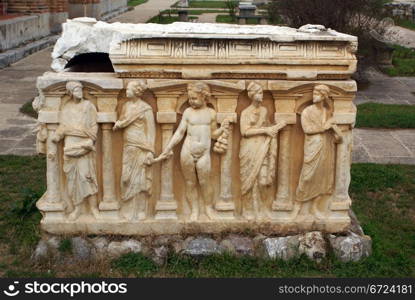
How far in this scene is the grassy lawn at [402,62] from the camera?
14.1 metres

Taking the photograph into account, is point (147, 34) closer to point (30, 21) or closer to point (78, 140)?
point (78, 140)

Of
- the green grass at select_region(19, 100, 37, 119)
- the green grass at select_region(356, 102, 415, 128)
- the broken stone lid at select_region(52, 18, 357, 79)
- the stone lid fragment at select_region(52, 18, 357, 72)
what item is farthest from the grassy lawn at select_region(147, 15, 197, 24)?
the broken stone lid at select_region(52, 18, 357, 79)

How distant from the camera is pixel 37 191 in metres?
6.52

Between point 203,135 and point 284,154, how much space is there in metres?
0.71

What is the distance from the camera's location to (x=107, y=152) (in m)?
5.00

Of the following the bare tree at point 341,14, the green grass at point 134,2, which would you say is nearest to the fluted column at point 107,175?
Result: the bare tree at point 341,14

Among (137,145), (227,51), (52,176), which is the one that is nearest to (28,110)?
(52,176)

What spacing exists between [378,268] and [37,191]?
3.63m

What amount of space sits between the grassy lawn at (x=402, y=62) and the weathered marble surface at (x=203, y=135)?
9520mm

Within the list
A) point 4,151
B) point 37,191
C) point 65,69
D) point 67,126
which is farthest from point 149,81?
point 4,151

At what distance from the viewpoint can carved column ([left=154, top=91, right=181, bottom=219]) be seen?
16.3 ft

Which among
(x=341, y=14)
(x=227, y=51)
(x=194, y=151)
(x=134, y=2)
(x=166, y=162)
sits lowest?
(x=166, y=162)

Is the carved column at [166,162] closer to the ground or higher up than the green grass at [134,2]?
closer to the ground

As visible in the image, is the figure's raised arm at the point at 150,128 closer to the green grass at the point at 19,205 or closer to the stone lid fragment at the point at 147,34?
the stone lid fragment at the point at 147,34
